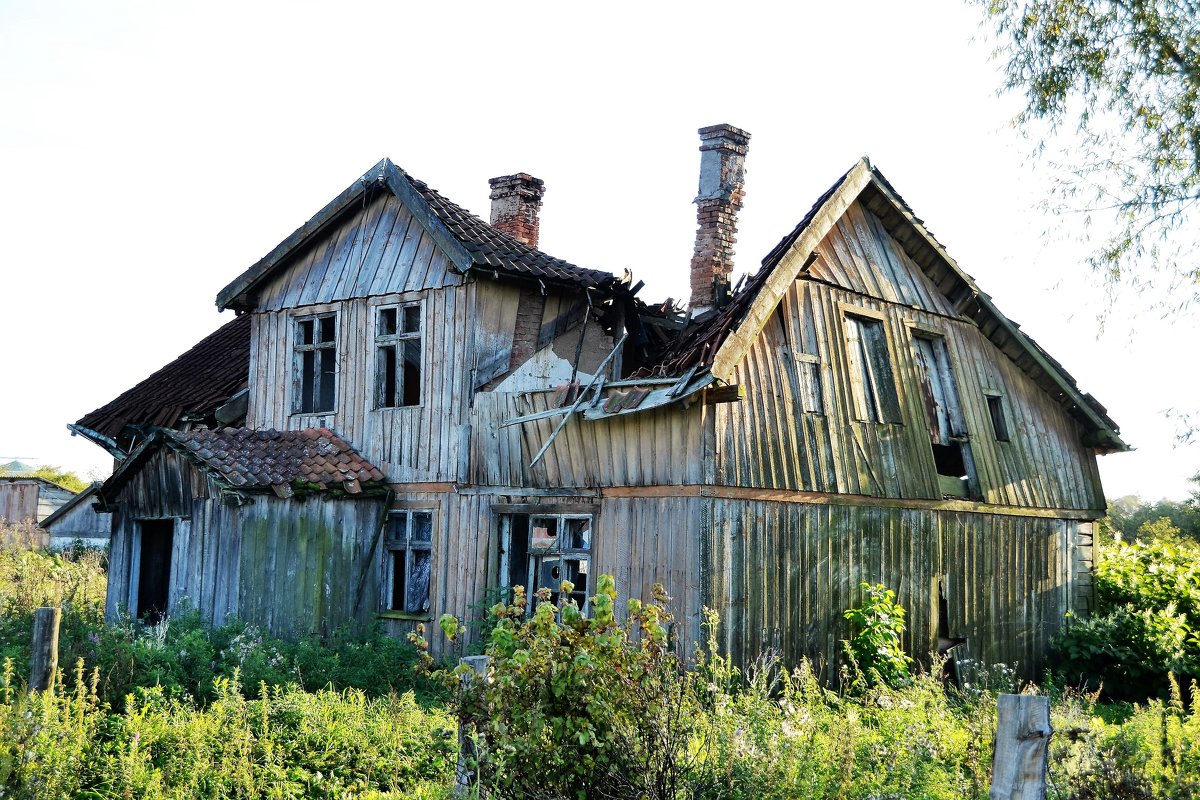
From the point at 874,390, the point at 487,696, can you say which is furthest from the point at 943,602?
the point at 487,696

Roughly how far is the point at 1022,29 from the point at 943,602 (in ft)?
26.7

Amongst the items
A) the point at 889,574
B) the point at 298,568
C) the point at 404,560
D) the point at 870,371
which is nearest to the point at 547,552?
the point at 404,560

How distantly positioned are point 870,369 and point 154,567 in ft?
35.7

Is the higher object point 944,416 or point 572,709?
point 944,416

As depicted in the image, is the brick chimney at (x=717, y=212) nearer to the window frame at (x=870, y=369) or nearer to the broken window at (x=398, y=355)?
the window frame at (x=870, y=369)

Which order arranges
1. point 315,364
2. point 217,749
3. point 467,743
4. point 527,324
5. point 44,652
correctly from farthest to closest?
point 315,364 → point 527,324 → point 44,652 → point 217,749 → point 467,743

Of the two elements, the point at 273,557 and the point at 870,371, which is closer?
the point at 273,557

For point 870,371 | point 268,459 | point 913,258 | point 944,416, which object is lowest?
point 268,459

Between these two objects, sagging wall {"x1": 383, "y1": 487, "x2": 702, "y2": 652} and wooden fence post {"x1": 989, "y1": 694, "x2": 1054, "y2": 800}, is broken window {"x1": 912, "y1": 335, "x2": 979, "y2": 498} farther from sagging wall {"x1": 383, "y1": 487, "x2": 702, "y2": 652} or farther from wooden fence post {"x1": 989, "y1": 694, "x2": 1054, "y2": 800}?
wooden fence post {"x1": 989, "y1": 694, "x2": 1054, "y2": 800}

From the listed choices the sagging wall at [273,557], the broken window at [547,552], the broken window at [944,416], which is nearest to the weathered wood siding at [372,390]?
the sagging wall at [273,557]

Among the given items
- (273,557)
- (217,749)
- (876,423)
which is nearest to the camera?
(217,749)

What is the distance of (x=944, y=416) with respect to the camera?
1681 cm

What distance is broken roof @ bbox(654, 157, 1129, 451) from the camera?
43.2 feet

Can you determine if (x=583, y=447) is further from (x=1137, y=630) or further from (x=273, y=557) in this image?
(x=1137, y=630)
